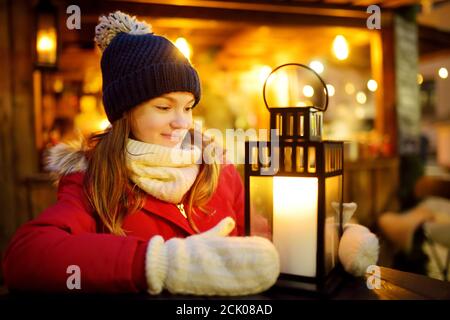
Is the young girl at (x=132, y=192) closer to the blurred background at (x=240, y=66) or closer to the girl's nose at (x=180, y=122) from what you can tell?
the girl's nose at (x=180, y=122)

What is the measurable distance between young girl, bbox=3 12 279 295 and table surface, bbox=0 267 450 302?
0.08 ft

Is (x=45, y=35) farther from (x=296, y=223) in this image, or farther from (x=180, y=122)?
(x=296, y=223)

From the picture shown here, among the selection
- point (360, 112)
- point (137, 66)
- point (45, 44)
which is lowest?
point (137, 66)

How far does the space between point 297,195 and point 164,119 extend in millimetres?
611

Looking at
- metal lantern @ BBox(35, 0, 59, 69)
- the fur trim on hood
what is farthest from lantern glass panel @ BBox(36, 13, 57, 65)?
the fur trim on hood

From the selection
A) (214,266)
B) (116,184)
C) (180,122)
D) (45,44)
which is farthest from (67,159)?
(45,44)

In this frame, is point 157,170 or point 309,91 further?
point 309,91

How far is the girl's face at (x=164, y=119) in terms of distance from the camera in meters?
1.54

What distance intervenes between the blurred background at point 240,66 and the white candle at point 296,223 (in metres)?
0.85

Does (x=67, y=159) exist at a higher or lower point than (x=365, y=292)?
higher

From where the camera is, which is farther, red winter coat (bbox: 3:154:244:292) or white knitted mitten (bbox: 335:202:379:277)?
white knitted mitten (bbox: 335:202:379:277)

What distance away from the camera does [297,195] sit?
3.82ft

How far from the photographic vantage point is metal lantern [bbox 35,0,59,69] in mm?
4012

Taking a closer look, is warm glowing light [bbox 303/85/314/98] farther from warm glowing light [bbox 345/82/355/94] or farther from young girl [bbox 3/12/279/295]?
warm glowing light [bbox 345/82/355/94]
